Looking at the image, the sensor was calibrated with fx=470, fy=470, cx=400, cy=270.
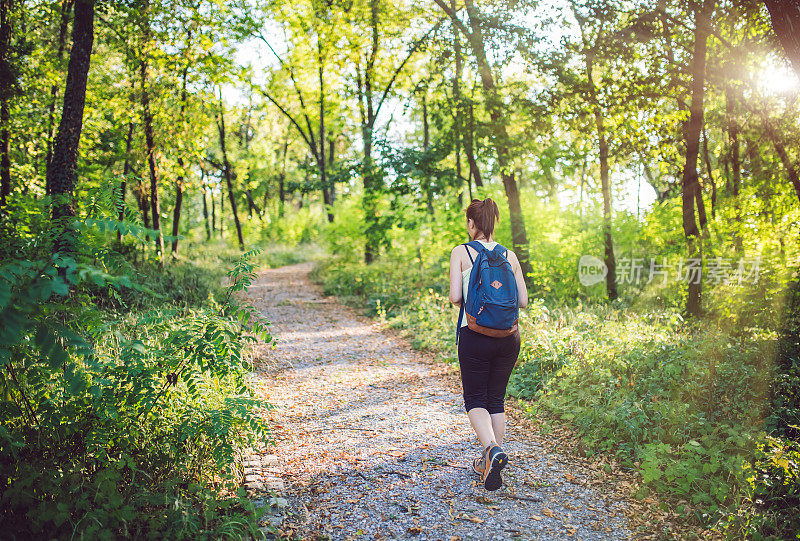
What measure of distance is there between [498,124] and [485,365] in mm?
8177

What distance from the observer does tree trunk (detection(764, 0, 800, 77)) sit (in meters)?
4.52

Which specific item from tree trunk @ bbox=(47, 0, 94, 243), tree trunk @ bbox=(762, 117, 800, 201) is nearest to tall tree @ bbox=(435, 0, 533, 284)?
tree trunk @ bbox=(762, 117, 800, 201)

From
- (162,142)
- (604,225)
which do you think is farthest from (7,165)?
(604,225)

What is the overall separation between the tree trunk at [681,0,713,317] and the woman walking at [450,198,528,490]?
250 inches

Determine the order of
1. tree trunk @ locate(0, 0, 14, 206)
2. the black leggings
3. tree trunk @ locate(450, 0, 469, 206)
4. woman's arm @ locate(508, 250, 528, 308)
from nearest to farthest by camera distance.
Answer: the black leggings → woman's arm @ locate(508, 250, 528, 308) → tree trunk @ locate(0, 0, 14, 206) → tree trunk @ locate(450, 0, 469, 206)

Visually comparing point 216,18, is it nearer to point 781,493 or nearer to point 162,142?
point 162,142

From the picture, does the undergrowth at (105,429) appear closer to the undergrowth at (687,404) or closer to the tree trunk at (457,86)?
the undergrowth at (687,404)

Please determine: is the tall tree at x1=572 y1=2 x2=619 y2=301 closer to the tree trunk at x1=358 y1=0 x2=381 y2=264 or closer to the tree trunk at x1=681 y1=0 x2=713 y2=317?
the tree trunk at x1=681 y1=0 x2=713 y2=317

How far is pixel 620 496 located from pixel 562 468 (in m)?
0.55

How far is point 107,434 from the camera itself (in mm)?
3287

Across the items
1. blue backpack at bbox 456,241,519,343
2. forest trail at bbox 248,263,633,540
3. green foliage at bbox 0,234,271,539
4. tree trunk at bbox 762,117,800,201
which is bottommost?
forest trail at bbox 248,263,633,540

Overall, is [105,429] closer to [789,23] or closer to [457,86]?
[789,23]

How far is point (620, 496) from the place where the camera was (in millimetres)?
3756

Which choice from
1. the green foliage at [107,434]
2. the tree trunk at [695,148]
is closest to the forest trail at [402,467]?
the green foliage at [107,434]
